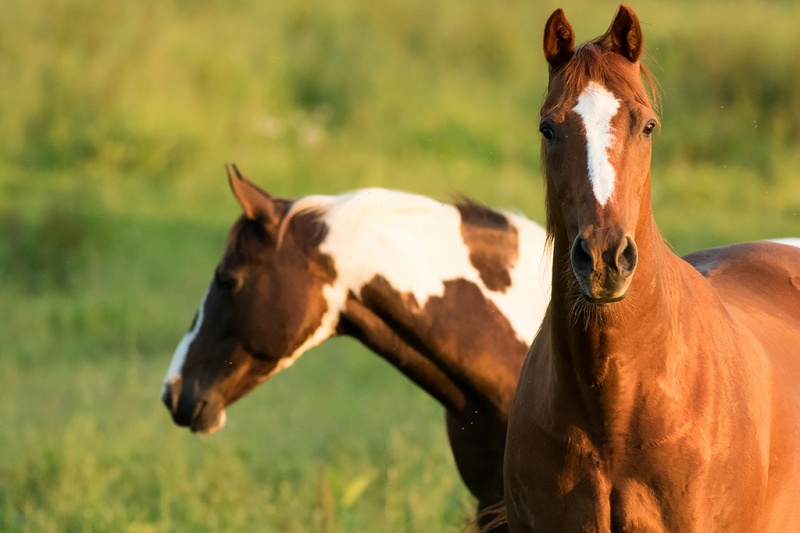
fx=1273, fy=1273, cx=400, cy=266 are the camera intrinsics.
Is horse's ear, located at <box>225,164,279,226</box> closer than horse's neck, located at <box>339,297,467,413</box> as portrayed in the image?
No

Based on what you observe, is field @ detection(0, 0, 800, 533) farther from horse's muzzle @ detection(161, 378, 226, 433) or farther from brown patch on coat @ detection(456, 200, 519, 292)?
brown patch on coat @ detection(456, 200, 519, 292)

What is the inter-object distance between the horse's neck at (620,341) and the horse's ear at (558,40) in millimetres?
443

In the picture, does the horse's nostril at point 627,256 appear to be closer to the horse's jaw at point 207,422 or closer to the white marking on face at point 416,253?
the white marking on face at point 416,253

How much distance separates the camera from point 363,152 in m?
13.0

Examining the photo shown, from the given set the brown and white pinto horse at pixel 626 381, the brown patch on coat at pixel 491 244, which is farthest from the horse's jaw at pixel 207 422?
the brown and white pinto horse at pixel 626 381

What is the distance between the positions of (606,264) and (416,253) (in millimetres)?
1843

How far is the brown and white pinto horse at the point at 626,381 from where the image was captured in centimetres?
276

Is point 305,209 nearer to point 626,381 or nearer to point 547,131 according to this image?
point 547,131

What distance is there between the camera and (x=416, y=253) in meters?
4.33

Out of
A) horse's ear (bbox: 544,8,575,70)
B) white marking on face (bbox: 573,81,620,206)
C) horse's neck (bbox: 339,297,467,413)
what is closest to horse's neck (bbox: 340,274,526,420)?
horse's neck (bbox: 339,297,467,413)

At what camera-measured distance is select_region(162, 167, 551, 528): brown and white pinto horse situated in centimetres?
420

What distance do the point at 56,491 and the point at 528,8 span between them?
1235 cm

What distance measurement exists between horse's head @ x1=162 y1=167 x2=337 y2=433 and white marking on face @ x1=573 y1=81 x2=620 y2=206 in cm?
170

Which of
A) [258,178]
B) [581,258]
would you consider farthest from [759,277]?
[258,178]
